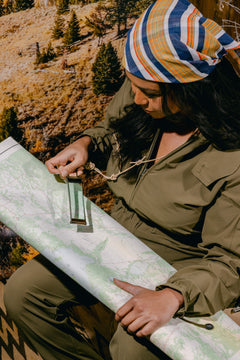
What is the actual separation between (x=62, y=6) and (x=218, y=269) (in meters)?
1.57

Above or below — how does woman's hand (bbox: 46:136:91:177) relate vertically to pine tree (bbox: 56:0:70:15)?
below

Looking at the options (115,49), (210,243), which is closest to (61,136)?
(115,49)

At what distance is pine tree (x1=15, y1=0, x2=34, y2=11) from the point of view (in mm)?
2021

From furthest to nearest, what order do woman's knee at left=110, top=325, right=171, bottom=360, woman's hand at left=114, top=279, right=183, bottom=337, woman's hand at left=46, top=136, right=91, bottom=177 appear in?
woman's hand at left=46, top=136, right=91, bottom=177
woman's knee at left=110, top=325, right=171, bottom=360
woman's hand at left=114, top=279, right=183, bottom=337

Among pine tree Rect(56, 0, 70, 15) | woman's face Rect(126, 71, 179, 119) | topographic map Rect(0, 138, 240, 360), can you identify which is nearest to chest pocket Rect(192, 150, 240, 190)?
woman's face Rect(126, 71, 179, 119)

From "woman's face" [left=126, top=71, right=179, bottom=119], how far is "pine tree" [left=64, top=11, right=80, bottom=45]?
35.4 inches

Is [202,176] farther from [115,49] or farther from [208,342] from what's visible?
[115,49]

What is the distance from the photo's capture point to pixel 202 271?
1.17 m

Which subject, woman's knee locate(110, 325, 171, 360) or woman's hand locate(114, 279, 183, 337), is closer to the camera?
woman's hand locate(114, 279, 183, 337)

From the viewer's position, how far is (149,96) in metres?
1.31

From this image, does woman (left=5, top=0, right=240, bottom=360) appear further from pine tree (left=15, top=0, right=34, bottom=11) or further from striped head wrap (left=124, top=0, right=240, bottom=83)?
pine tree (left=15, top=0, right=34, bottom=11)

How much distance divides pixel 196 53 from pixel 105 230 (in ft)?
A: 2.35

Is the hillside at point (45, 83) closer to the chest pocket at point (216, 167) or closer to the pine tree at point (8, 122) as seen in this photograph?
the pine tree at point (8, 122)

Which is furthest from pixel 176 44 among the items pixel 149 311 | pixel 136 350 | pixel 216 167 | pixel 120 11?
pixel 120 11
